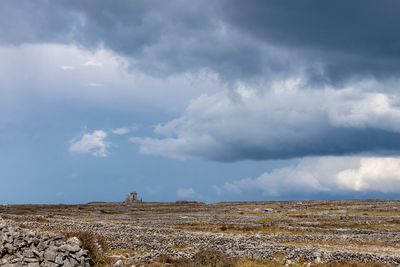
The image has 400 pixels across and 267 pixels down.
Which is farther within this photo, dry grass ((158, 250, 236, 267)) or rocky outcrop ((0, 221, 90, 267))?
rocky outcrop ((0, 221, 90, 267))

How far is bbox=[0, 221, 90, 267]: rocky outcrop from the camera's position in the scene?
29.1 m

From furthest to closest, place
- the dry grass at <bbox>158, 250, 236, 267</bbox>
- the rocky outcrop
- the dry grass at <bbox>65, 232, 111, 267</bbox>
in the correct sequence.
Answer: the dry grass at <bbox>65, 232, 111, 267</bbox>
the rocky outcrop
the dry grass at <bbox>158, 250, 236, 267</bbox>

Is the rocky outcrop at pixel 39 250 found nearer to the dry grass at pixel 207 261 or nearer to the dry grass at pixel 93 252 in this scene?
the dry grass at pixel 93 252

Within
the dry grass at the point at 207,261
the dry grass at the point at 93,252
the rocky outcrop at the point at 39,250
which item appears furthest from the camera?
the dry grass at the point at 93,252

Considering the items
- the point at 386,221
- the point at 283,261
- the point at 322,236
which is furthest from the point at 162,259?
the point at 386,221

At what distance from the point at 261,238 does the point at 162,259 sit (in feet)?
47.6

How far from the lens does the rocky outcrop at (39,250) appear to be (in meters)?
29.1

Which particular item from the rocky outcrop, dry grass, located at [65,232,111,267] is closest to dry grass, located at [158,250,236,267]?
dry grass, located at [65,232,111,267]

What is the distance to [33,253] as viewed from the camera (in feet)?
96.9

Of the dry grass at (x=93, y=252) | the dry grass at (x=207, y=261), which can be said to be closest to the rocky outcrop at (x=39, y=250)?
the dry grass at (x=93, y=252)

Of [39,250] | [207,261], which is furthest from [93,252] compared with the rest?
[207,261]

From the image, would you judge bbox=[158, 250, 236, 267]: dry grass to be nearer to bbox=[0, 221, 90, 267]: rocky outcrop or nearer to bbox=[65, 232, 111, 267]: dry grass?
bbox=[65, 232, 111, 267]: dry grass

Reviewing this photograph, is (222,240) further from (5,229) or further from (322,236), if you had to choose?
(5,229)

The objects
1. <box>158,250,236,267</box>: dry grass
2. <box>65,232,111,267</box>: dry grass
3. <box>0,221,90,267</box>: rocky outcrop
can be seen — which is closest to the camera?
<box>158,250,236,267</box>: dry grass
